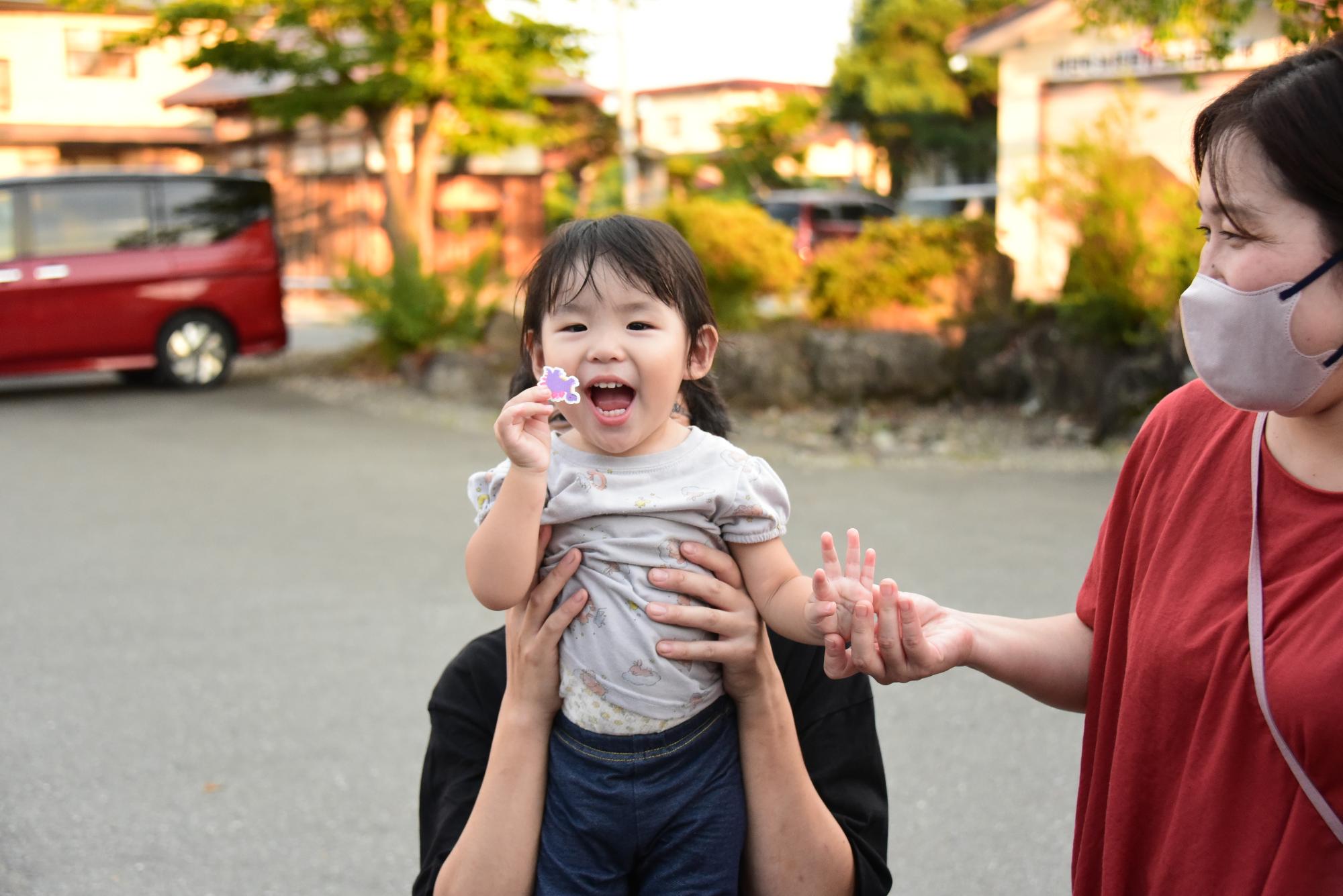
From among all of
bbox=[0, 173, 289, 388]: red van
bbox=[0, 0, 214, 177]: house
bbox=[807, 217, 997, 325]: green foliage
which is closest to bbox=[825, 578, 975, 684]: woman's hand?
bbox=[807, 217, 997, 325]: green foliage

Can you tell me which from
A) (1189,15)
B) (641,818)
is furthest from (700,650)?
(1189,15)

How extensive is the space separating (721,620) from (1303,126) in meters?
0.96

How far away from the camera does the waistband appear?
184 cm

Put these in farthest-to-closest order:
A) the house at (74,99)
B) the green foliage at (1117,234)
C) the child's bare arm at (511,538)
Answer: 1. the house at (74,99)
2. the green foliage at (1117,234)
3. the child's bare arm at (511,538)

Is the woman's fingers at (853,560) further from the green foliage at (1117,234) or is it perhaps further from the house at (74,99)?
the house at (74,99)

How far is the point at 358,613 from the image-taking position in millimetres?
6004

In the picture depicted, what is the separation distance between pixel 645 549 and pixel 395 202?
15.2 m

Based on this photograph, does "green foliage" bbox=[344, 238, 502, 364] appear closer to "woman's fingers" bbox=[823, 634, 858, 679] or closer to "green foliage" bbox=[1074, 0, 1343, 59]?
"green foliage" bbox=[1074, 0, 1343, 59]

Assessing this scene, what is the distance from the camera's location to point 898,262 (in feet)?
40.2

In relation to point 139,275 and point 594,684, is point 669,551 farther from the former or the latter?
point 139,275

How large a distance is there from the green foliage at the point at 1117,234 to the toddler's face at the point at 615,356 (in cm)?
862

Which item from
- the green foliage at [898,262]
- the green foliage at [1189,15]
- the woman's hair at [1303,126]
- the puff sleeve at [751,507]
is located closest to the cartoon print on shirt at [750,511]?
the puff sleeve at [751,507]

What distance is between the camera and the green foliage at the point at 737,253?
12.2 metres

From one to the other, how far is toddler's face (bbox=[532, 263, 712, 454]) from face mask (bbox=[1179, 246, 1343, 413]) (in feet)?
2.45
